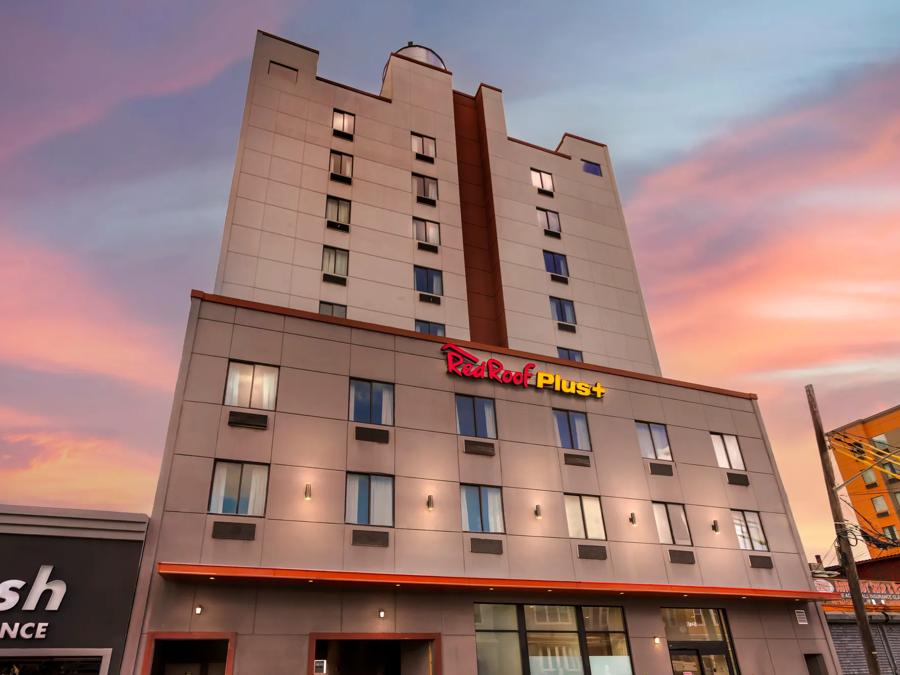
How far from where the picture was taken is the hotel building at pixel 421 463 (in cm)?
1723

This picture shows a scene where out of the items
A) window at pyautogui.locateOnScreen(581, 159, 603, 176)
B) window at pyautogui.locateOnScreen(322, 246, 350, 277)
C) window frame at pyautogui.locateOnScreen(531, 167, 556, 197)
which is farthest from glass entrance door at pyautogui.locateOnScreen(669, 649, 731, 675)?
window at pyautogui.locateOnScreen(581, 159, 603, 176)

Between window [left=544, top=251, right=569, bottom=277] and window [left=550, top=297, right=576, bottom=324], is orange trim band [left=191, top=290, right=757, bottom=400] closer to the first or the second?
window [left=550, top=297, right=576, bottom=324]

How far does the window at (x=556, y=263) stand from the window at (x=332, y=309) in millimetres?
12338

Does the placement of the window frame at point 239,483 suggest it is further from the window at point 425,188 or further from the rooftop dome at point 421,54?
the rooftop dome at point 421,54

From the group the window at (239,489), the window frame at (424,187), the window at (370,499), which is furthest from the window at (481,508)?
the window frame at (424,187)

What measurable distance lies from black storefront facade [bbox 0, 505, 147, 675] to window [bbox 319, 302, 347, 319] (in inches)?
492

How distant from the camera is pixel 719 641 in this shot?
22.1 metres

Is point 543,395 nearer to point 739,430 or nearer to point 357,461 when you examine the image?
point 357,461

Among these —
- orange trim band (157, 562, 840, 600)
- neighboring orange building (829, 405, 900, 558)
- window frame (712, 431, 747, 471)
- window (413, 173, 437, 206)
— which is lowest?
orange trim band (157, 562, 840, 600)

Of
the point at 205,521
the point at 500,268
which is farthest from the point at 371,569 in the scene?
the point at 500,268

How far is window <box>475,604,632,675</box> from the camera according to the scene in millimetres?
18922

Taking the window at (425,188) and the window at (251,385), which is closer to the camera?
the window at (251,385)

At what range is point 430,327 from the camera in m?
28.6

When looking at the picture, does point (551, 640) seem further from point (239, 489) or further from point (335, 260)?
point (335, 260)
